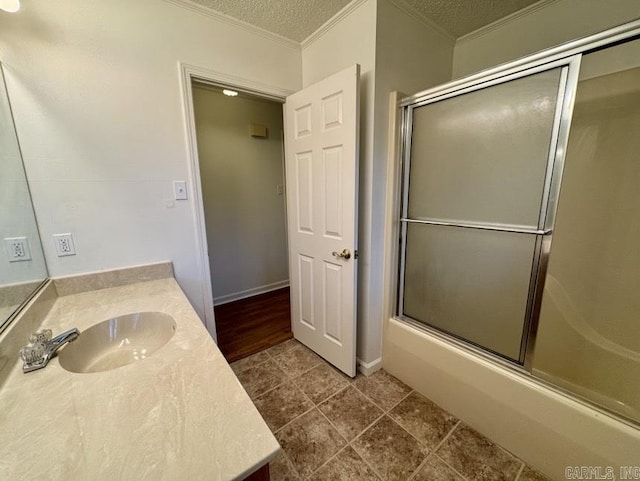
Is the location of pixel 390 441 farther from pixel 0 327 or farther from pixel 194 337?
pixel 0 327

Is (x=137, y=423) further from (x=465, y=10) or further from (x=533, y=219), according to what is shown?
(x=465, y=10)

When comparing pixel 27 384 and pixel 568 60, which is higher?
pixel 568 60

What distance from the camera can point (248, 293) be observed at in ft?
10.4

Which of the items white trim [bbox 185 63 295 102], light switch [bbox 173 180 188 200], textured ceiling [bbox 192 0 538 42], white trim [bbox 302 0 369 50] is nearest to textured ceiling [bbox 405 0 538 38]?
textured ceiling [bbox 192 0 538 42]

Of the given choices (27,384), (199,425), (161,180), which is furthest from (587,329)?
(161,180)

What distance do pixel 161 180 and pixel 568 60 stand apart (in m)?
2.03

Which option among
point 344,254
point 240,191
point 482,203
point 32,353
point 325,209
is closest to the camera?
point 32,353

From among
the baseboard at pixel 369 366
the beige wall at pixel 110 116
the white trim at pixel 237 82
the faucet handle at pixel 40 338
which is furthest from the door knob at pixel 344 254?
the faucet handle at pixel 40 338

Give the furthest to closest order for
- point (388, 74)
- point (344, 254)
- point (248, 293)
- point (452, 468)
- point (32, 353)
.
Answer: point (248, 293), point (344, 254), point (388, 74), point (452, 468), point (32, 353)

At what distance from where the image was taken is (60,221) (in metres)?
1.29

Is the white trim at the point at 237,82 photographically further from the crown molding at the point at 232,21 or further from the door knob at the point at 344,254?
the door knob at the point at 344,254

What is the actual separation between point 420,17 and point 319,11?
0.65 metres

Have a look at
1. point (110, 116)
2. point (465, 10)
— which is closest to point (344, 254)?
point (110, 116)

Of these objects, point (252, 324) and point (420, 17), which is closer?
point (420, 17)
